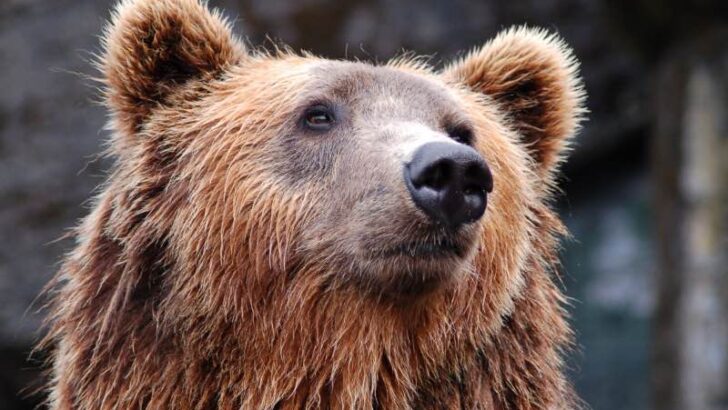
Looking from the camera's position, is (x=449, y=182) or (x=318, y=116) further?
(x=318, y=116)

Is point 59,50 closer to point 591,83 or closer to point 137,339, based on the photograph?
point 591,83

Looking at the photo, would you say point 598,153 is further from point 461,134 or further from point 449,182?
point 449,182

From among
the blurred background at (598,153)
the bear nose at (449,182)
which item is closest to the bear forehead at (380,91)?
the bear nose at (449,182)

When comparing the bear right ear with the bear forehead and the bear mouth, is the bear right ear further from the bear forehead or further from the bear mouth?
the bear mouth

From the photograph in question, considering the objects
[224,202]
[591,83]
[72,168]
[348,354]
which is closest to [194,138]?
[224,202]

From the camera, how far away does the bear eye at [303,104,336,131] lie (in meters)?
5.34

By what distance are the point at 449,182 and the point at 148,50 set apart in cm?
182

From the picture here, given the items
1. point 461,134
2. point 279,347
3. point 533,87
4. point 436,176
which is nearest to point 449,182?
point 436,176

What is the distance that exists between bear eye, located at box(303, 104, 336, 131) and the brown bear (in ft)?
0.04

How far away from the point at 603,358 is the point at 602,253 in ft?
4.26

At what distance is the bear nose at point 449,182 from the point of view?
452cm

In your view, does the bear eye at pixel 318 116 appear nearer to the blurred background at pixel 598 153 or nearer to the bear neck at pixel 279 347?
the bear neck at pixel 279 347

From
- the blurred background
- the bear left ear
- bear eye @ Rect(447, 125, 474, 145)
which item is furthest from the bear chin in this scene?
the blurred background

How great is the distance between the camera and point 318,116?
5379 mm
